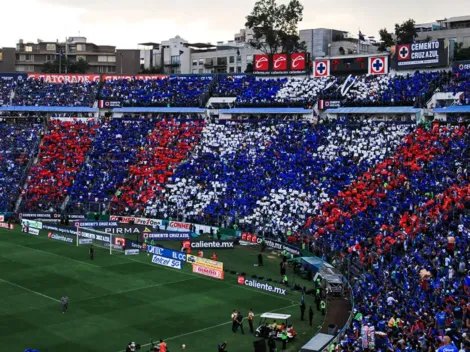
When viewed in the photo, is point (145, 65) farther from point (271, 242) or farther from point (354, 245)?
point (354, 245)

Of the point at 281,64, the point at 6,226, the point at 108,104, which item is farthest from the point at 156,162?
the point at 281,64

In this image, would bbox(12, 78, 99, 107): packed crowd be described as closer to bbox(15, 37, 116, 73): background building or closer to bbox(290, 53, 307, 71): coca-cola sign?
bbox(290, 53, 307, 71): coca-cola sign

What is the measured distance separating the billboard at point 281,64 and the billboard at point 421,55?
12.5m

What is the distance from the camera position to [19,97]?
9312 cm

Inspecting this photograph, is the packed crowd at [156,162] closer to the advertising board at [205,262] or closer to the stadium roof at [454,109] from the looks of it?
the advertising board at [205,262]

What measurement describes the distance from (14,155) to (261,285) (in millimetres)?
47151

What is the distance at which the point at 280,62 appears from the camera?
277ft

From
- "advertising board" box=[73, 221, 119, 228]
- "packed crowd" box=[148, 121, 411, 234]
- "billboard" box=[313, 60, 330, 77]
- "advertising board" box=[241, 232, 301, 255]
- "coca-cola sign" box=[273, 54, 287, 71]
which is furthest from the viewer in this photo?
"coca-cola sign" box=[273, 54, 287, 71]

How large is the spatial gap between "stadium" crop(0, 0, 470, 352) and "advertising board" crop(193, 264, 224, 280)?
12 centimetres

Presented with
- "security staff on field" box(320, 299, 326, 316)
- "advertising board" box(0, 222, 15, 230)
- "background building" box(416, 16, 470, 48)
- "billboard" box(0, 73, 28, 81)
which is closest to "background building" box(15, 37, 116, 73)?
"billboard" box(0, 73, 28, 81)

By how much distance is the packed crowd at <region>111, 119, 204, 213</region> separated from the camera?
70.9 m

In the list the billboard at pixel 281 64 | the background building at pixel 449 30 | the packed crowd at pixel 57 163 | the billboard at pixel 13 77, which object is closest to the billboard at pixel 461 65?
the billboard at pixel 281 64

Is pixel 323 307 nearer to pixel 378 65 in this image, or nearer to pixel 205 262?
pixel 205 262

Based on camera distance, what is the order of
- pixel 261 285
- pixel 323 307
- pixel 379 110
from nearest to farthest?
pixel 323 307
pixel 261 285
pixel 379 110
